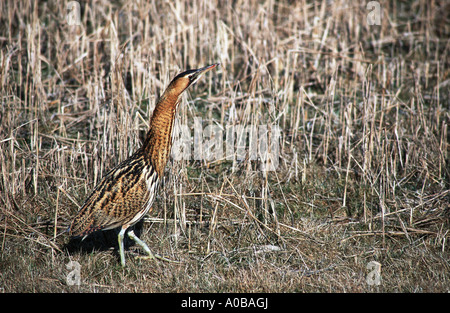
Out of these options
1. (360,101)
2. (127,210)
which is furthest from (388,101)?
(127,210)

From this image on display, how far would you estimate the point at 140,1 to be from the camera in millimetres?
7859

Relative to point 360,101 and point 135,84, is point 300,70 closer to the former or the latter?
point 360,101

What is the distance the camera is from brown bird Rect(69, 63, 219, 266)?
448 cm

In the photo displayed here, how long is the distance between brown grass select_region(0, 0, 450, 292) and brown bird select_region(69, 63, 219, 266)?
42cm

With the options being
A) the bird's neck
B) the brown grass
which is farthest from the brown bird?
the brown grass

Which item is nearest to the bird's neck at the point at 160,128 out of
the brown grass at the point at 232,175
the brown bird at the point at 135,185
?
the brown bird at the point at 135,185

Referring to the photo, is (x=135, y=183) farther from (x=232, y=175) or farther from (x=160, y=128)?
(x=232, y=175)

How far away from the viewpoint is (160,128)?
4676mm

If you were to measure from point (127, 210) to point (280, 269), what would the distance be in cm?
142

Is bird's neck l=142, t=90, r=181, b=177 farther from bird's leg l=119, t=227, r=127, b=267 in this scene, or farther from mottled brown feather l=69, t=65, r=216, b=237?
bird's leg l=119, t=227, r=127, b=267

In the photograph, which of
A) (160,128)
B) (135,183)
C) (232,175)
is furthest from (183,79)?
(232,175)

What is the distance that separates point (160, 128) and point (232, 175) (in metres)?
1.36

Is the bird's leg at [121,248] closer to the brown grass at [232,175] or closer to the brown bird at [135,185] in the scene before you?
the brown bird at [135,185]

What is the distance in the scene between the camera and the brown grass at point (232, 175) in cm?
459
